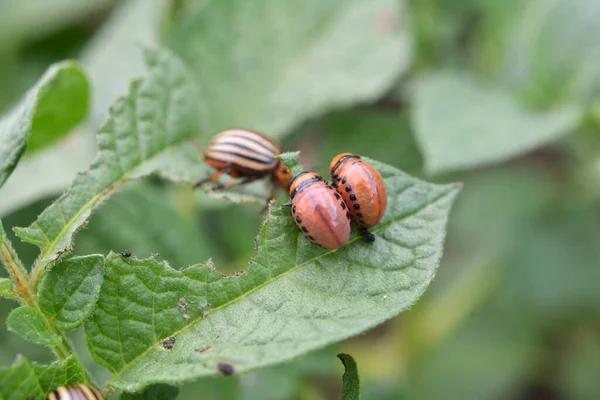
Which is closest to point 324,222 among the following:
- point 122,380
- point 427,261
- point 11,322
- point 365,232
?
point 365,232

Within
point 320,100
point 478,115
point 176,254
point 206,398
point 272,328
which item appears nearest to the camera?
point 272,328

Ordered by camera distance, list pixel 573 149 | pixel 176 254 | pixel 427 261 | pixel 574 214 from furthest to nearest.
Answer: pixel 574 214 < pixel 573 149 < pixel 176 254 < pixel 427 261

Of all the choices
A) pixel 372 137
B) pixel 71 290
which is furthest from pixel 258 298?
pixel 372 137

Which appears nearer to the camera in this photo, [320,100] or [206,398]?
[206,398]

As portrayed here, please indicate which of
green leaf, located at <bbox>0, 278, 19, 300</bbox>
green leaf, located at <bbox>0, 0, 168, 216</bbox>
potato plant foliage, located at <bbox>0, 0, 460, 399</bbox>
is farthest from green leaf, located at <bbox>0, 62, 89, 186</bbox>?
green leaf, located at <bbox>0, 278, 19, 300</bbox>

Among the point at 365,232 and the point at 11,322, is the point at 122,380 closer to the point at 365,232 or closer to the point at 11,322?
the point at 11,322

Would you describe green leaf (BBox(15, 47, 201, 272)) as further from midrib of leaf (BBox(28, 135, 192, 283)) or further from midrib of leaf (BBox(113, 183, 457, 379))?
midrib of leaf (BBox(113, 183, 457, 379))

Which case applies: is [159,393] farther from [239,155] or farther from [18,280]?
[239,155]
